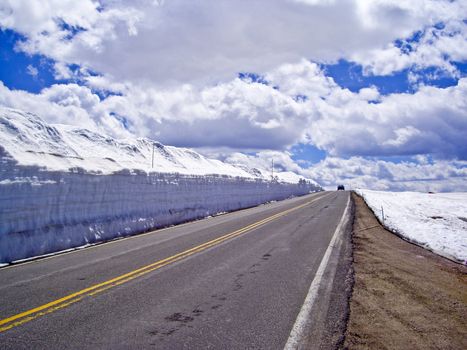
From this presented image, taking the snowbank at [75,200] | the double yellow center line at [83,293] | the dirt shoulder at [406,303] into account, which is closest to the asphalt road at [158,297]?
the double yellow center line at [83,293]

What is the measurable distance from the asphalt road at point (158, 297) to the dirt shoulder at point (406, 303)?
897 millimetres

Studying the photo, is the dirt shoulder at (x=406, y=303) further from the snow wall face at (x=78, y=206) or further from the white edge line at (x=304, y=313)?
the snow wall face at (x=78, y=206)

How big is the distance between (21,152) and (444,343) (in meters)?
10.8

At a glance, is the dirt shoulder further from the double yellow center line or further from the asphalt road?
the double yellow center line

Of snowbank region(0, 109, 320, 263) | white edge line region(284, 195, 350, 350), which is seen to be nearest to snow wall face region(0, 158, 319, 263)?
snowbank region(0, 109, 320, 263)

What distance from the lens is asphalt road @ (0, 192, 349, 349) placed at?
451 centimetres

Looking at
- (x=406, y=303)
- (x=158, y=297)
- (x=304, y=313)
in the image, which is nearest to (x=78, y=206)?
(x=158, y=297)

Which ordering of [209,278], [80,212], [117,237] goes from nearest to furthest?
[209,278], [80,212], [117,237]

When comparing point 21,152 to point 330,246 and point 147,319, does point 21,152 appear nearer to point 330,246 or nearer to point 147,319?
point 147,319

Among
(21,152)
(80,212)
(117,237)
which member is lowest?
(117,237)

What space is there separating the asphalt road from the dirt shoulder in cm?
90

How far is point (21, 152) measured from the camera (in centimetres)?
1084

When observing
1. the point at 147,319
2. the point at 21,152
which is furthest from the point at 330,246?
the point at 21,152

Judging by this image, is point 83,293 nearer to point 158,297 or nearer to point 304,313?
point 158,297
